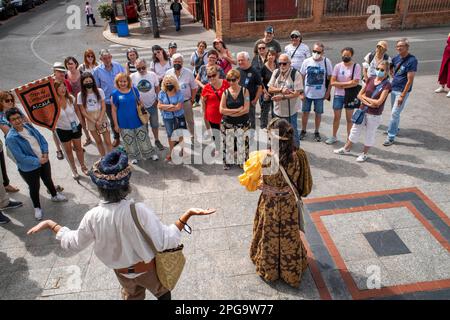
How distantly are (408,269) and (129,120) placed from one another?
503 cm

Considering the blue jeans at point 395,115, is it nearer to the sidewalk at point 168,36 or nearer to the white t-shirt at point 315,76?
the white t-shirt at point 315,76

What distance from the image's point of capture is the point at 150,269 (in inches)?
126

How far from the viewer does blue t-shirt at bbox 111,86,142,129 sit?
6.45m

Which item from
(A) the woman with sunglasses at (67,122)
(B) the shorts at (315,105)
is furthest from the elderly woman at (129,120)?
(B) the shorts at (315,105)

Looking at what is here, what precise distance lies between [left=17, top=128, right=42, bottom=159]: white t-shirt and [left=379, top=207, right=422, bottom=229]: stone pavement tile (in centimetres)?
520

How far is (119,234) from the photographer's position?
291 cm

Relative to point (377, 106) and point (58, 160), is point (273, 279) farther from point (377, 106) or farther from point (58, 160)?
point (58, 160)

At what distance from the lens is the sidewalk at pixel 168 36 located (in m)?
18.1

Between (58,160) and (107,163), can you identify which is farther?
(58,160)

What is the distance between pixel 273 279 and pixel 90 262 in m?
2.40

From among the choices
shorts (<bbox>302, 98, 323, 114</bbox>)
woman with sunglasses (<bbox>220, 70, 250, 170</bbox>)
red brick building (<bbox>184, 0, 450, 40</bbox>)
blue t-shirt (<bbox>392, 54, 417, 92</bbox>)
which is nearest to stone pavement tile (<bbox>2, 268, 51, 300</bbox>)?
woman with sunglasses (<bbox>220, 70, 250, 170</bbox>)

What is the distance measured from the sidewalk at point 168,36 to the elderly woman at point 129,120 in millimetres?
11119
